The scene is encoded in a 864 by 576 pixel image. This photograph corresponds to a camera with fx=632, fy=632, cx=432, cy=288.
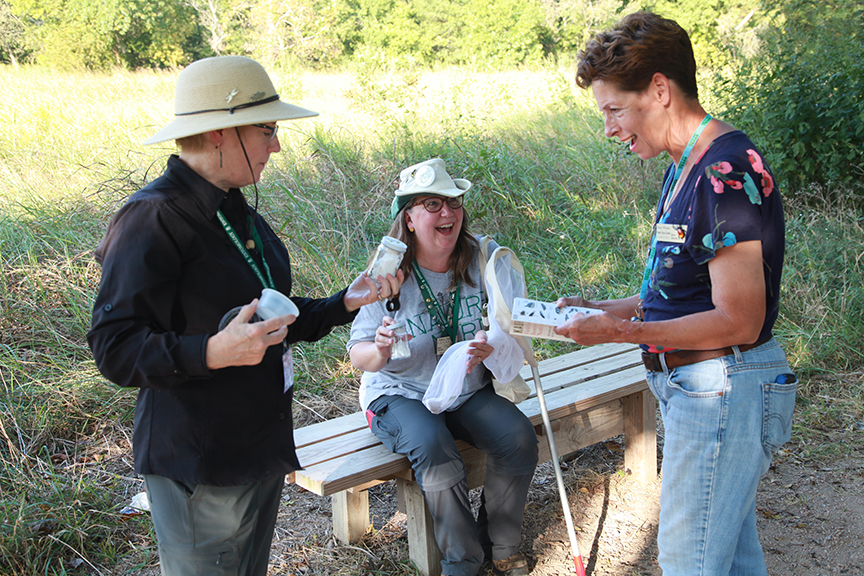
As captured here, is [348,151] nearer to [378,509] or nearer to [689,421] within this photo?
[378,509]

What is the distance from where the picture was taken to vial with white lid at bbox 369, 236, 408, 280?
2172 millimetres

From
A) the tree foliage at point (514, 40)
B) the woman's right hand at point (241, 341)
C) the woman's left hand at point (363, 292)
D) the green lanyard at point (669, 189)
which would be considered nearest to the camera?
the woman's right hand at point (241, 341)

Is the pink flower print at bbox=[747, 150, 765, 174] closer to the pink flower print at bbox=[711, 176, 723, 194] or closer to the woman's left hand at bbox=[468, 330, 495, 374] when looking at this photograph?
the pink flower print at bbox=[711, 176, 723, 194]

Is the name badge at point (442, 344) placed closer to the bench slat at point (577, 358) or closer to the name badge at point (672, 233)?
the bench slat at point (577, 358)

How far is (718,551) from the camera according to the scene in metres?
1.65

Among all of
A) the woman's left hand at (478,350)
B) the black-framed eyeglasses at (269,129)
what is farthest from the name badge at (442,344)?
the black-framed eyeglasses at (269,129)

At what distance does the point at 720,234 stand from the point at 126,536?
2.85m

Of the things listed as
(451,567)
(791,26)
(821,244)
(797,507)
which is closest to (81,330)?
(451,567)

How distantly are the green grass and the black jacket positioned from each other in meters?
1.60

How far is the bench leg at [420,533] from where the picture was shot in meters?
2.61

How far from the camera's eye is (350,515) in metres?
2.94

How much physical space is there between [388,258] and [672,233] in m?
0.97

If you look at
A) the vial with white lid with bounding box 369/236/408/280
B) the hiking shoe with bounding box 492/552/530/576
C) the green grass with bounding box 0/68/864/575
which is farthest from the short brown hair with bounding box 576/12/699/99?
the green grass with bounding box 0/68/864/575

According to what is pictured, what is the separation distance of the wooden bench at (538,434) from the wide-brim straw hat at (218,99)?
134 cm
